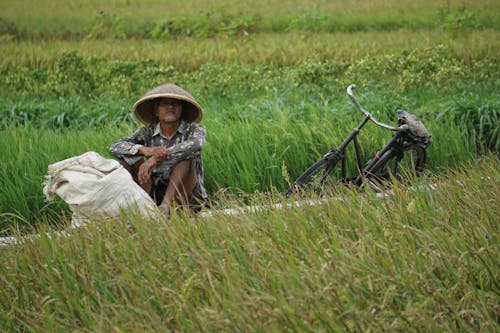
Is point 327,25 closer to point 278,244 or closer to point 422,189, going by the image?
point 422,189

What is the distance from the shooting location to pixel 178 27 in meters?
9.46

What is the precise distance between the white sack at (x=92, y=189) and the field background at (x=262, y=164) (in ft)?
0.69

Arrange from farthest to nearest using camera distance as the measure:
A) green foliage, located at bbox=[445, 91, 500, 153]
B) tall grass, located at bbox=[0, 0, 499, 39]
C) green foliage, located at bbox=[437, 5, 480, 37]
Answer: tall grass, located at bbox=[0, 0, 499, 39] < green foliage, located at bbox=[437, 5, 480, 37] < green foliage, located at bbox=[445, 91, 500, 153]

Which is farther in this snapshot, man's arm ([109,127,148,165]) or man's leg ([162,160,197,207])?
man's arm ([109,127,148,165])

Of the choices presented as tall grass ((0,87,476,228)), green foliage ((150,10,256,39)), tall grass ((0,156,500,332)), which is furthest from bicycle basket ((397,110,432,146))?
green foliage ((150,10,256,39))

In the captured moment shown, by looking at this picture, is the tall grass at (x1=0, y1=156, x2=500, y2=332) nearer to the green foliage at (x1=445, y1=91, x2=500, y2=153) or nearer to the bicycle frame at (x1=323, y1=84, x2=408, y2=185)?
the bicycle frame at (x1=323, y1=84, x2=408, y2=185)

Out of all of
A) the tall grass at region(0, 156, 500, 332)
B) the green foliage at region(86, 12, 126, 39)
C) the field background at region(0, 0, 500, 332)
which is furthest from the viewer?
the green foliage at region(86, 12, 126, 39)

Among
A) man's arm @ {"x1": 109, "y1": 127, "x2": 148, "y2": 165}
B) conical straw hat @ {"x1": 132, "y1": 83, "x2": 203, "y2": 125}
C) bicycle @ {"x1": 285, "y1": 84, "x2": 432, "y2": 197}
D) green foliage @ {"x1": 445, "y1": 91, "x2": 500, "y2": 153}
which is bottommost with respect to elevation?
green foliage @ {"x1": 445, "y1": 91, "x2": 500, "y2": 153}

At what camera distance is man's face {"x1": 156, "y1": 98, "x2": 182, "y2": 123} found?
3.48 meters

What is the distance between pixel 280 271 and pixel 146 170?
1.35 meters

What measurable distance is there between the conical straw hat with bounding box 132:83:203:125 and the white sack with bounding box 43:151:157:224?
477mm

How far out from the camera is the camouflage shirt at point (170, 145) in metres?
3.36

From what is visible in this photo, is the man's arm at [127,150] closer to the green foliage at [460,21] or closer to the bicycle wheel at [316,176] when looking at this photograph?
the bicycle wheel at [316,176]

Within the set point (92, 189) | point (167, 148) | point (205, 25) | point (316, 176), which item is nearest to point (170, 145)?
point (167, 148)
